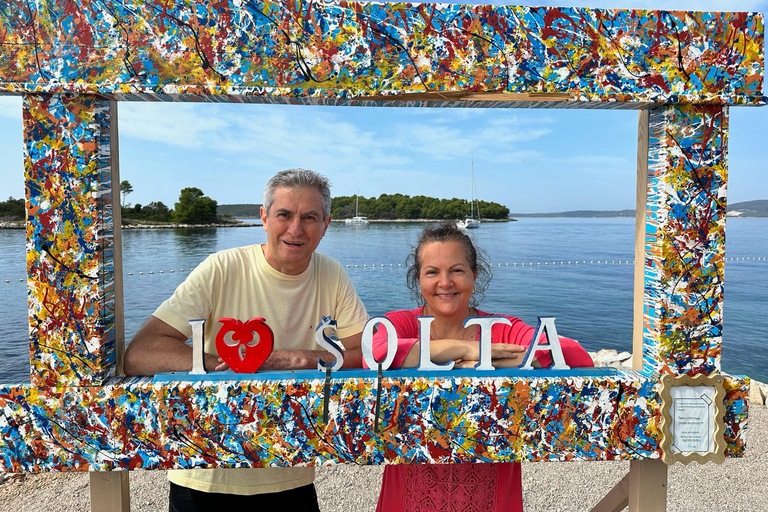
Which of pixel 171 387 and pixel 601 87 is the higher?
pixel 601 87

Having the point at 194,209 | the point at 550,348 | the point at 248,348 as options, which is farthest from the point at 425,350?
the point at 194,209

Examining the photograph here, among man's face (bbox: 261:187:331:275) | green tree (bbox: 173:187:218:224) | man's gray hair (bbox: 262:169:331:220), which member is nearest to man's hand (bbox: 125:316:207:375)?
man's face (bbox: 261:187:331:275)

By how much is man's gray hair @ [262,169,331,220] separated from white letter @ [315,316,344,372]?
0.60 meters

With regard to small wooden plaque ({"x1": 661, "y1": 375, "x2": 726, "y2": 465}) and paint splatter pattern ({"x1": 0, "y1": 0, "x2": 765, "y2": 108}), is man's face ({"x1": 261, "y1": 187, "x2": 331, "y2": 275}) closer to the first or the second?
paint splatter pattern ({"x1": 0, "y1": 0, "x2": 765, "y2": 108})

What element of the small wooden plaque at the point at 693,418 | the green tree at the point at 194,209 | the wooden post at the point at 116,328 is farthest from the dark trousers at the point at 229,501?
the green tree at the point at 194,209

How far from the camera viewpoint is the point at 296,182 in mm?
1924

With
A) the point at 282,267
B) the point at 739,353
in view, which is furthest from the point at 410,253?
the point at 739,353

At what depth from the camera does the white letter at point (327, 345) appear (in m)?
1.56

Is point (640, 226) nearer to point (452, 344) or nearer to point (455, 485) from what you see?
point (452, 344)

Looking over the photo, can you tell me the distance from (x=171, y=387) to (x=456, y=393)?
0.96m

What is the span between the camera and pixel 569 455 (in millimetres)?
1636

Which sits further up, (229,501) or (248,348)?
(248,348)

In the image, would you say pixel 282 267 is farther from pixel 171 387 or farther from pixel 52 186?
pixel 52 186

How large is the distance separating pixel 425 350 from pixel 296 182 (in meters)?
0.87
